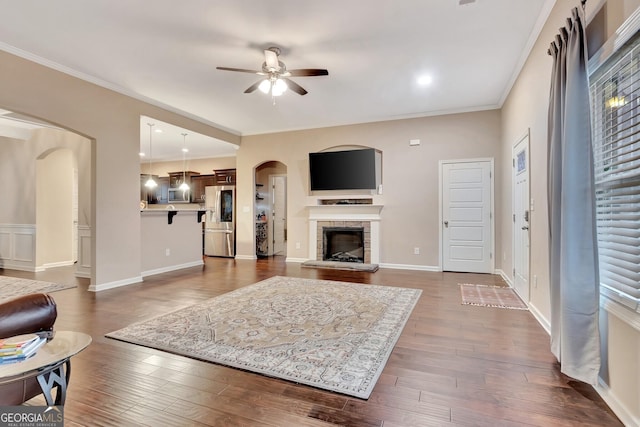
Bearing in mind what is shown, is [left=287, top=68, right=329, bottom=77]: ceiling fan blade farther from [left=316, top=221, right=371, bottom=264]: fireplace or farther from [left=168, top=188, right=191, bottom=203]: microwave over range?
[left=168, top=188, right=191, bottom=203]: microwave over range

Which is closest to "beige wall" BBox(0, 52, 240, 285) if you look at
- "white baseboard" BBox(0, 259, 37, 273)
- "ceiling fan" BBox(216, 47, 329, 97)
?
"ceiling fan" BBox(216, 47, 329, 97)

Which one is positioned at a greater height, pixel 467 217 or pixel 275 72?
pixel 275 72

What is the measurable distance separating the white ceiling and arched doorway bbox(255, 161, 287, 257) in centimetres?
331

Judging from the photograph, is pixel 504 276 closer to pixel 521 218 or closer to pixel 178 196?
pixel 521 218

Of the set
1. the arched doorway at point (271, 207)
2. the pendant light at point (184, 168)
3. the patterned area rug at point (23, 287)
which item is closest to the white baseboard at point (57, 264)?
the patterned area rug at point (23, 287)

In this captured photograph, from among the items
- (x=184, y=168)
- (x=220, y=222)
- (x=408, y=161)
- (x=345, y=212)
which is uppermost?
(x=184, y=168)

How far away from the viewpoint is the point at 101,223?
4359mm

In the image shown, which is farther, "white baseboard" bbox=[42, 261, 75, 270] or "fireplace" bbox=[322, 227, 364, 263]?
"fireplace" bbox=[322, 227, 364, 263]

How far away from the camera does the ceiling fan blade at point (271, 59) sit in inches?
131

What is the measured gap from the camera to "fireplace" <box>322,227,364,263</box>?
6406 millimetres

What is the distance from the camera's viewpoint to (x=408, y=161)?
5961 mm

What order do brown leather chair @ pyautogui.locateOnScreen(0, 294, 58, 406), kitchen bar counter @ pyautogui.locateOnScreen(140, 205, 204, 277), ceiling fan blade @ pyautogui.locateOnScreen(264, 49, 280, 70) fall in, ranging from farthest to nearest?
kitchen bar counter @ pyautogui.locateOnScreen(140, 205, 204, 277) → ceiling fan blade @ pyautogui.locateOnScreen(264, 49, 280, 70) → brown leather chair @ pyautogui.locateOnScreen(0, 294, 58, 406)

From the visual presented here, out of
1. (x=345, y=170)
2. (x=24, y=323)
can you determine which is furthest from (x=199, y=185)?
(x=24, y=323)

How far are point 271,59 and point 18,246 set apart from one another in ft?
21.4
